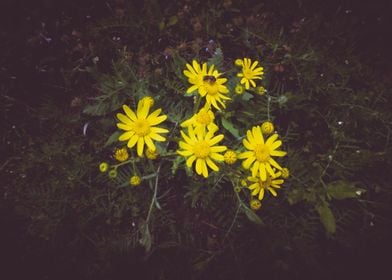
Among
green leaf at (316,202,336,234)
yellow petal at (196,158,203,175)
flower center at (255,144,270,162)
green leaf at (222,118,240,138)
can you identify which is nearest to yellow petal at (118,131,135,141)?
yellow petal at (196,158,203,175)

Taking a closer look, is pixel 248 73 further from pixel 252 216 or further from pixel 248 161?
pixel 252 216

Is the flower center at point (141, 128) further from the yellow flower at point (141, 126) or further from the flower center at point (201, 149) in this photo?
the flower center at point (201, 149)

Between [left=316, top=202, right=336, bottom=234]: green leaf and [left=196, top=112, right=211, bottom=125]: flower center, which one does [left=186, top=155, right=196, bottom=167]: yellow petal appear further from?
[left=316, top=202, right=336, bottom=234]: green leaf

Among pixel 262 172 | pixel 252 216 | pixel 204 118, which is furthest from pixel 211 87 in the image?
pixel 252 216

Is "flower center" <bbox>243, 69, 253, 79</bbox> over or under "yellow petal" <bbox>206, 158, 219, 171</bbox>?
over

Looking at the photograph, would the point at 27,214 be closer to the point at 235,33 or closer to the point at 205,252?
the point at 205,252

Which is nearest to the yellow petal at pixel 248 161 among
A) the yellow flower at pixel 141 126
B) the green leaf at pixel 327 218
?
the yellow flower at pixel 141 126
